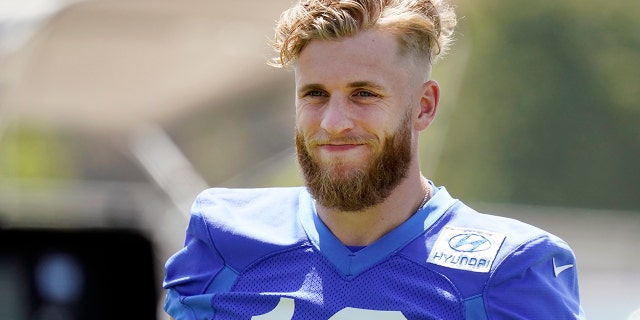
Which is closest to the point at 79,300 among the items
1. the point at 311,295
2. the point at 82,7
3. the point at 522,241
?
the point at 311,295

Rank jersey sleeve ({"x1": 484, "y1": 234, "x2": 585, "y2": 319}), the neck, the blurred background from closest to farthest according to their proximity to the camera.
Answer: jersey sleeve ({"x1": 484, "y1": 234, "x2": 585, "y2": 319})
the neck
the blurred background

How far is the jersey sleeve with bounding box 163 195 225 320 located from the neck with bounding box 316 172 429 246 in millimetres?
309

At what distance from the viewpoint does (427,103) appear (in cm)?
302

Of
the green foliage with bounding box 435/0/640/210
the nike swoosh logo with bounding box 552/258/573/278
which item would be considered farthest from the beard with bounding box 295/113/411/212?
the green foliage with bounding box 435/0/640/210

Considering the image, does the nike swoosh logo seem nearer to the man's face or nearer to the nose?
the man's face

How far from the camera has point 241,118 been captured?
9555 millimetres

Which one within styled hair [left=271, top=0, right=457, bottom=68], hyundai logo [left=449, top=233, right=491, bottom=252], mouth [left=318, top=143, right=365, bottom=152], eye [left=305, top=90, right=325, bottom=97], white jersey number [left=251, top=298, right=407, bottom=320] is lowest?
white jersey number [left=251, top=298, right=407, bottom=320]

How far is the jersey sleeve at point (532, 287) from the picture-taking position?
2.74 m

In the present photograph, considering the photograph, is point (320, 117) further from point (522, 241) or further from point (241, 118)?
point (241, 118)

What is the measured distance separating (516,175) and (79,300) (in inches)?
229

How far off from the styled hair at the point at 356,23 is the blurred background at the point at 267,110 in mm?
3114

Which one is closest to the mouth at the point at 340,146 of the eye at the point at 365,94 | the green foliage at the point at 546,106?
the eye at the point at 365,94

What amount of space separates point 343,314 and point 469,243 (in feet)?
1.08

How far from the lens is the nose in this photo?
2828 millimetres
